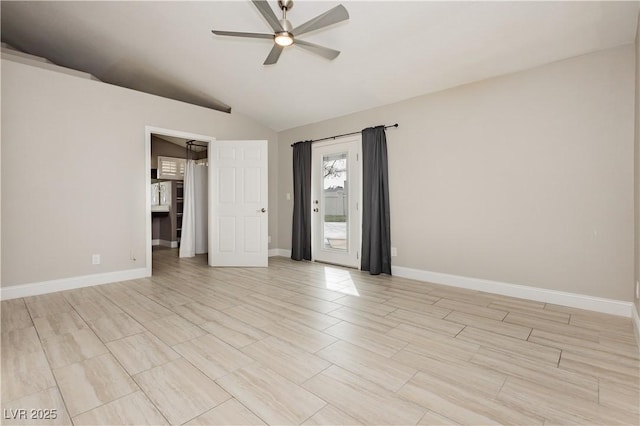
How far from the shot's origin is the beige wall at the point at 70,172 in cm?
332

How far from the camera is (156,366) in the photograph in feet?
6.19

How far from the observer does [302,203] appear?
5512 millimetres

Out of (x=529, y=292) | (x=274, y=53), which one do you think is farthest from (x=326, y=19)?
(x=529, y=292)

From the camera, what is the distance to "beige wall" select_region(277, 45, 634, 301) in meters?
2.80

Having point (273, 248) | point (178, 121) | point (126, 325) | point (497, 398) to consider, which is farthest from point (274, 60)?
point (273, 248)

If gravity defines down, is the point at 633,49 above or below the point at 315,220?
above

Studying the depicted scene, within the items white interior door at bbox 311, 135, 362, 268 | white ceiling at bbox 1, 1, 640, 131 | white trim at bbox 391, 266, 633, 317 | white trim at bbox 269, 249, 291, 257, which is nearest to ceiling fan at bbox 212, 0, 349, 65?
white ceiling at bbox 1, 1, 640, 131

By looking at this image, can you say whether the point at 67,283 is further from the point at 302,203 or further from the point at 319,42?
the point at 319,42

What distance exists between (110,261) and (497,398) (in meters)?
4.56

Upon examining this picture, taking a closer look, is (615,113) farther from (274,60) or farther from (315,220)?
(315,220)

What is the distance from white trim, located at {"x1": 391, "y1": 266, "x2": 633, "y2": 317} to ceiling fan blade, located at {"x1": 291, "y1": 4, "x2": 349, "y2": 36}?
3.19 metres

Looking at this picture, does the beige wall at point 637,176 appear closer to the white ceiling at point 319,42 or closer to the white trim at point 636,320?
the white trim at point 636,320

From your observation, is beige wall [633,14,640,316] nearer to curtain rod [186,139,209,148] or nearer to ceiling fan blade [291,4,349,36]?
ceiling fan blade [291,4,349,36]

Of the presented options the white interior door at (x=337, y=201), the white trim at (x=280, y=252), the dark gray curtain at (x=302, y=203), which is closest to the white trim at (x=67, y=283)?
the white trim at (x=280, y=252)
